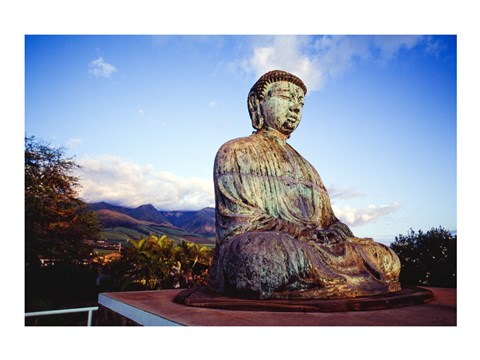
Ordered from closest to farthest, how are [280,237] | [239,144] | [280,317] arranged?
[280,317] → [280,237] → [239,144]

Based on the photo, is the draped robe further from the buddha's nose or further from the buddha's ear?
the buddha's nose

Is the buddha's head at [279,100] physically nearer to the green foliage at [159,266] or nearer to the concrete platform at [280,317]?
the concrete platform at [280,317]

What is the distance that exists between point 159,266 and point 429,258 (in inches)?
400

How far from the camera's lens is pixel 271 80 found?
16.5 feet

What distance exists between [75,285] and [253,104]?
1243 cm

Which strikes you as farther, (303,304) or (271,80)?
(271,80)

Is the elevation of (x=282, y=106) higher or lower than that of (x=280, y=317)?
higher

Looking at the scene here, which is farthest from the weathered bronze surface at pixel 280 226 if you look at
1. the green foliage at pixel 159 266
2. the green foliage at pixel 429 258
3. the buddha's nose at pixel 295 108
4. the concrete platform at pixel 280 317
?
the green foliage at pixel 159 266

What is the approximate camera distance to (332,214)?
4.85 meters

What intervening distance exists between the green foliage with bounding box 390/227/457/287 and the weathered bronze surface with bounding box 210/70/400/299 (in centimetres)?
477

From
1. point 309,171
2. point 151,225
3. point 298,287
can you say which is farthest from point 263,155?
point 151,225

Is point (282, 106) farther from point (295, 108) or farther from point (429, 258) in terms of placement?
point (429, 258)

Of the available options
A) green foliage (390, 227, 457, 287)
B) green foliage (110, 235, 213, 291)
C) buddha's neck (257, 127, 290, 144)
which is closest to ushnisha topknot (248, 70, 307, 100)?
buddha's neck (257, 127, 290, 144)

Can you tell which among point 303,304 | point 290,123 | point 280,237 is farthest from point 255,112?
point 303,304
